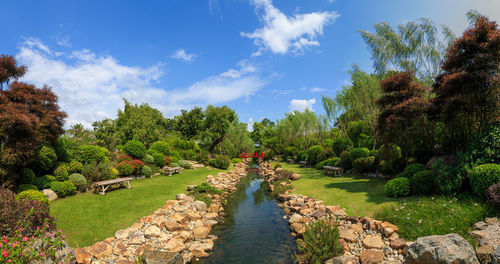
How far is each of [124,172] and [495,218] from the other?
16.7 meters

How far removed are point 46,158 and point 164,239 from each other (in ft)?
24.6

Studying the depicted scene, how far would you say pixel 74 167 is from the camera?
37.7ft

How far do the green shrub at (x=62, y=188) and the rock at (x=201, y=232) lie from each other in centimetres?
653

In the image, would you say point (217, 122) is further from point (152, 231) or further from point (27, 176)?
point (152, 231)

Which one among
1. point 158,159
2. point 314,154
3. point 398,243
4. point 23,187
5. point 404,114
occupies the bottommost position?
point 398,243

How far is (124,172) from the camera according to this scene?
1456 centimetres

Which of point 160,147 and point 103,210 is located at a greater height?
point 160,147

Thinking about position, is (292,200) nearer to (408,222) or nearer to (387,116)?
(408,222)

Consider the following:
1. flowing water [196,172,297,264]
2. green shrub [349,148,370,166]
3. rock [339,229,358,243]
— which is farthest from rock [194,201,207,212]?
green shrub [349,148,370,166]

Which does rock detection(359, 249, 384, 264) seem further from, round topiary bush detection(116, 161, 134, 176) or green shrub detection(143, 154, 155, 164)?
green shrub detection(143, 154, 155, 164)

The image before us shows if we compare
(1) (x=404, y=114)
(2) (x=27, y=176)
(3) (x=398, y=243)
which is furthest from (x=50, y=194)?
(1) (x=404, y=114)

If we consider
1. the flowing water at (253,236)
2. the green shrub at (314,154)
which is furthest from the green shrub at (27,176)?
the green shrub at (314,154)

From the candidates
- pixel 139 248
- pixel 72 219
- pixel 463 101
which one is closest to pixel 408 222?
pixel 463 101

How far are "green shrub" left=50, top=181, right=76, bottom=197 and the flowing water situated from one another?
692cm
